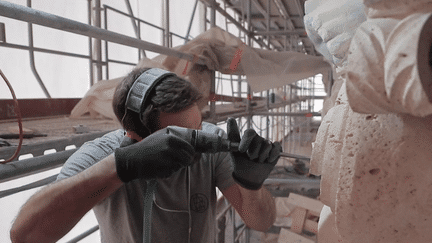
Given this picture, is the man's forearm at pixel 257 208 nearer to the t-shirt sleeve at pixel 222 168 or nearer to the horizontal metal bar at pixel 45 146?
the t-shirt sleeve at pixel 222 168

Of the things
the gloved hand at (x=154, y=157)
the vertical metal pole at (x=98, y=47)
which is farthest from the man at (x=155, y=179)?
the vertical metal pole at (x=98, y=47)

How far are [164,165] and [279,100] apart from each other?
16.5 feet

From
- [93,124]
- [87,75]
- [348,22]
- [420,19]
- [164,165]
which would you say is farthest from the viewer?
[87,75]

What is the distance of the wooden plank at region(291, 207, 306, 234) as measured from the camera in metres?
3.22

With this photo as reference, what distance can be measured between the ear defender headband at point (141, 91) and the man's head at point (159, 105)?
1 cm

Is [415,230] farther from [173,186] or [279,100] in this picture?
[279,100]

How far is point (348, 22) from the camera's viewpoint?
531 millimetres

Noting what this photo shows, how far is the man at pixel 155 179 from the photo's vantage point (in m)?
0.72

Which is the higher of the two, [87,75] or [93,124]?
[87,75]

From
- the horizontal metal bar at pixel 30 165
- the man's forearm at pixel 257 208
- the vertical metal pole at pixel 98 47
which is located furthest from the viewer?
the vertical metal pole at pixel 98 47

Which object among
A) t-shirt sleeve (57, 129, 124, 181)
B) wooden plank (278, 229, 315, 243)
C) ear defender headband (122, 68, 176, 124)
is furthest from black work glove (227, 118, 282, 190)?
wooden plank (278, 229, 315, 243)

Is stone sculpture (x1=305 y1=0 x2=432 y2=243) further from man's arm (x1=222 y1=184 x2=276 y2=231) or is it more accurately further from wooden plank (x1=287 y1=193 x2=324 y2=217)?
wooden plank (x1=287 y1=193 x2=324 y2=217)

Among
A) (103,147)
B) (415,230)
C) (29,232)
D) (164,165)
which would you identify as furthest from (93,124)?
(415,230)

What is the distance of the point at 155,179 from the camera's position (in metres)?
0.77
